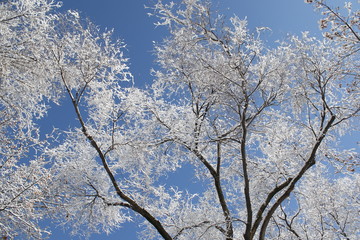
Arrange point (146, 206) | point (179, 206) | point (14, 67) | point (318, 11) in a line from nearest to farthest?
1. point (318, 11)
2. point (14, 67)
3. point (146, 206)
4. point (179, 206)

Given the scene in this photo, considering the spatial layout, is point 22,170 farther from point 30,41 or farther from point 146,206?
point 146,206

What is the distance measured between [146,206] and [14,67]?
4.35 meters

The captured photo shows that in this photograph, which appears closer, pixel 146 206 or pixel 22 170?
pixel 22 170

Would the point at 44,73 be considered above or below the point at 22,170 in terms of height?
above

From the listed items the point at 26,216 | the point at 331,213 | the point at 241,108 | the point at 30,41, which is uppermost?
the point at 331,213

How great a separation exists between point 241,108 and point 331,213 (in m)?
6.24

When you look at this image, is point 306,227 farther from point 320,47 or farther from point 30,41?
point 30,41

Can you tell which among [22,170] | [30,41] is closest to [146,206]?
[22,170]

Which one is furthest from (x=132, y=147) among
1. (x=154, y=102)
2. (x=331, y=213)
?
(x=331, y=213)

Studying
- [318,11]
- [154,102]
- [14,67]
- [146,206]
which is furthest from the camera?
[154,102]

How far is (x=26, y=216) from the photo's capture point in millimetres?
6703

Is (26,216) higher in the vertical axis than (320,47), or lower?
lower

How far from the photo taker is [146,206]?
29.7 ft

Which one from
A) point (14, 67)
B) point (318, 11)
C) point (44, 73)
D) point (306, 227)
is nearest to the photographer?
point (318, 11)
